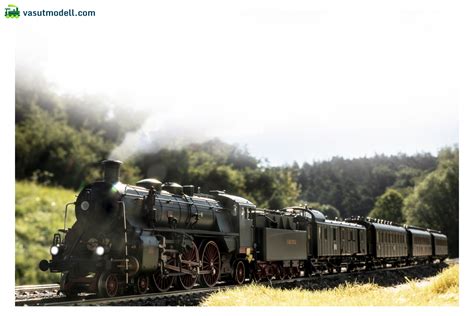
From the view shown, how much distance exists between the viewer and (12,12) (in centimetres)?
1373

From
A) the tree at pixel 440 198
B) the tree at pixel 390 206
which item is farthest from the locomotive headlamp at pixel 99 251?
the tree at pixel 390 206

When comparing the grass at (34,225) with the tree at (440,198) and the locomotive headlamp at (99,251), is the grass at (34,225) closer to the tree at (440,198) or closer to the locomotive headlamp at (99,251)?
the locomotive headlamp at (99,251)

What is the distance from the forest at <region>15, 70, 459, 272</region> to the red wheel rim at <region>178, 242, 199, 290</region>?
29.1 ft

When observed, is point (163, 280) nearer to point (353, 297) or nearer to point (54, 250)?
point (54, 250)

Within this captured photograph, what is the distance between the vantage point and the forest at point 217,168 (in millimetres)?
24766

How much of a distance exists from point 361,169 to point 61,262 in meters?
36.4

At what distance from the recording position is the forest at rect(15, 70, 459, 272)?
24.8 metres

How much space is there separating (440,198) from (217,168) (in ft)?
69.6

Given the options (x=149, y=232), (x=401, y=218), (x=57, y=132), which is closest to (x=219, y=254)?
(x=149, y=232)

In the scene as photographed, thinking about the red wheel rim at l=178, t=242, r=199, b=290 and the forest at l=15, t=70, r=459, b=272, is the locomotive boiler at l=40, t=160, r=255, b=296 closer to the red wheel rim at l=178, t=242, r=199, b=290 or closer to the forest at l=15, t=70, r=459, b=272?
the red wheel rim at l=178, t=242, r=199, b=290

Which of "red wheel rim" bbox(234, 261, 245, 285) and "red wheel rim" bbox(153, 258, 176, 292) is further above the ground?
"red wheel rim" bbox(153, 258, 176, 292)

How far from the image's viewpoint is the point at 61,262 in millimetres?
13570

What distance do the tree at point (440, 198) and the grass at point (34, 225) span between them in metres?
20.8

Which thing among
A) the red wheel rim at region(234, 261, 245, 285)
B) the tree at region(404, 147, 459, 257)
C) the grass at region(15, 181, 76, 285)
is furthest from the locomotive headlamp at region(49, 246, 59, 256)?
the tree at region(404, 147, 459, 257)
